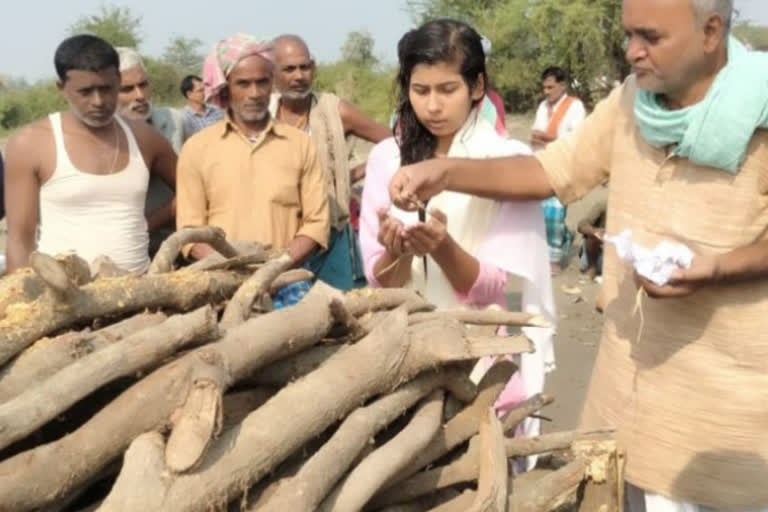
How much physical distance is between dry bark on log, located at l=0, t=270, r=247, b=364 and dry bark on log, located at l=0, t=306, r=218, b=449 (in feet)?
0.44

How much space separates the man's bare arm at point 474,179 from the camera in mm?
2748

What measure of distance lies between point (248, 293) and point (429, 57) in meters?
1.28

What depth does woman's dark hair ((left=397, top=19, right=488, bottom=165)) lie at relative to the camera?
9.58 feet

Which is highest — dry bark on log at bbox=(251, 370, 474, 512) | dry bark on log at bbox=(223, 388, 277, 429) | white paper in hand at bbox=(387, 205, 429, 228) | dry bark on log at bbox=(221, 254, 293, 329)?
dry bark on log at bbox=(221, 254, 293, 329)

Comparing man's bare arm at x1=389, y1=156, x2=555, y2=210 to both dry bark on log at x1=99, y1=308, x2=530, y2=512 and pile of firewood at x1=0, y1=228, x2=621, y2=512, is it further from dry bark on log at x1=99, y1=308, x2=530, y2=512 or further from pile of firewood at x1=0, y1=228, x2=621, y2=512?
dry bark on log at x1=99, y1=308, x2=530, y2=512

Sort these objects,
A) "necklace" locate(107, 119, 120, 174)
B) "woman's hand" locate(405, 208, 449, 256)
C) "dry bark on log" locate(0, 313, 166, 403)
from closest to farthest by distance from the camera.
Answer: "dry bark on log" locate(0, 313, 166, 403), "woman's hand" locate(405, 208, 449, 256), "necklace" locate(107, 119, 120, 174)

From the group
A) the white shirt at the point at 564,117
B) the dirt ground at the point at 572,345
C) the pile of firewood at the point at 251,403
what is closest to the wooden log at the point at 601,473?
the pile of firewood at the point at 251,403

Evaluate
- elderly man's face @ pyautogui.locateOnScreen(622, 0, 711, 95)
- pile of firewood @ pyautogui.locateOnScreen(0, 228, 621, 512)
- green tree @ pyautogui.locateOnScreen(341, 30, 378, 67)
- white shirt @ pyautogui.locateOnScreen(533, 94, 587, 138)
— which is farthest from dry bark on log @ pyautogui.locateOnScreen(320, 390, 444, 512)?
green tree @ pyautogui.locateOnScreen(341, 30, 378, 67)

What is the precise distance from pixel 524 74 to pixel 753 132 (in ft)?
76.5

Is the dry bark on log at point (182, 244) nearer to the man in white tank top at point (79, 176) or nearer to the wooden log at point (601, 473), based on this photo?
the wooden log at point (601, 473)

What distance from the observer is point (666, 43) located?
7.78ft

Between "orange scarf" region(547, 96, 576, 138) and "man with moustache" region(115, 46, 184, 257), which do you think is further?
"orange scarf" region(547, 96, 576, 138)

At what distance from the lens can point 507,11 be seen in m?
26.5

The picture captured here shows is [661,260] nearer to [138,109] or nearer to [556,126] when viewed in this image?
[138,109]
